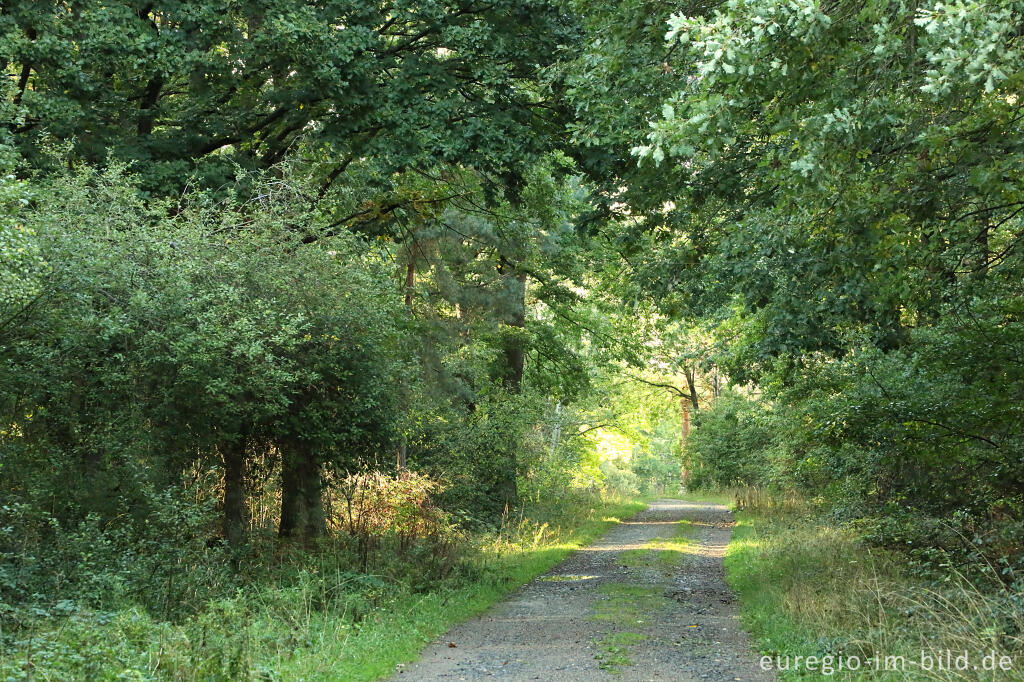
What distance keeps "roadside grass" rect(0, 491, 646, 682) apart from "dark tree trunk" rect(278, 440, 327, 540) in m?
0.93

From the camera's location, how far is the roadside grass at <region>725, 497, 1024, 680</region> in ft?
22.0

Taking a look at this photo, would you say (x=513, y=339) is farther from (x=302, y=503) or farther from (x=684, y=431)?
(x=684, y=431)

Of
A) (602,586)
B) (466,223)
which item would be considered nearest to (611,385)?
(466,223)

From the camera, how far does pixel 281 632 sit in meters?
8.77

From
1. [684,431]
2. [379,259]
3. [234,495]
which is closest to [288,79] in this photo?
[379,259]

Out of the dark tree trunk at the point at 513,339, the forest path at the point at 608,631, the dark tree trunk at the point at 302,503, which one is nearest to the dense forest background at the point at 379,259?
the dark tree trunk at the point at 302,503

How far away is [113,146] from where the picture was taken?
13.4m

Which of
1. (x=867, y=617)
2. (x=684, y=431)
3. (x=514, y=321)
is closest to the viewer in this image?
(x=867, y=617)

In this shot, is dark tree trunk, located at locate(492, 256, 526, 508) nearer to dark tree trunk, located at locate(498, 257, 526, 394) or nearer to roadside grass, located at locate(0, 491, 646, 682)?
dark tree trunk, located at locate(498, 257, 526, 394)

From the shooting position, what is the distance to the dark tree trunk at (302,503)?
13.9m

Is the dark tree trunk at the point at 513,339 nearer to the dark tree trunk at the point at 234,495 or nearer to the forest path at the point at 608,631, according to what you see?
the forest path at the point at 608,631

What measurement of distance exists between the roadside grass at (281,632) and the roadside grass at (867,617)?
397 cm

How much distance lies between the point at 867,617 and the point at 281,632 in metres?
→ 5.72

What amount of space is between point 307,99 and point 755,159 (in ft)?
23.1
